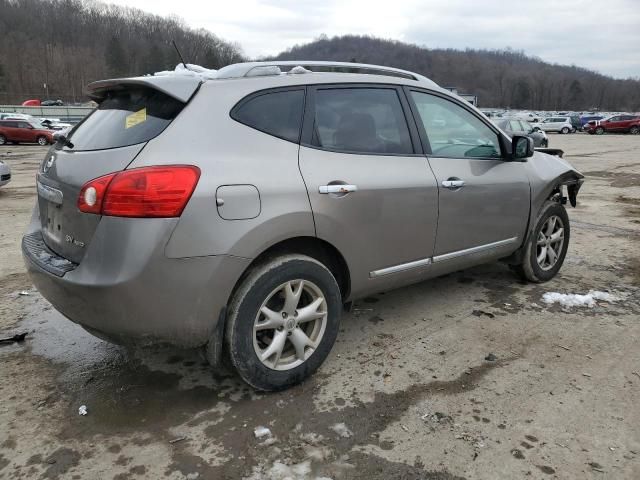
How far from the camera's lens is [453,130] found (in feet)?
12.7

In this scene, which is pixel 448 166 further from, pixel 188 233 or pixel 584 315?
pixel 188 233

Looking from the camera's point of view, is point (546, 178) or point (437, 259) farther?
point (546, 178)

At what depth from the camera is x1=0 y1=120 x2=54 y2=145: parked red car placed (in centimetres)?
2856

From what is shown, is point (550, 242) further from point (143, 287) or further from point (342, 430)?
point (143, 287)

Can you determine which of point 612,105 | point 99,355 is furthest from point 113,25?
point 99,355

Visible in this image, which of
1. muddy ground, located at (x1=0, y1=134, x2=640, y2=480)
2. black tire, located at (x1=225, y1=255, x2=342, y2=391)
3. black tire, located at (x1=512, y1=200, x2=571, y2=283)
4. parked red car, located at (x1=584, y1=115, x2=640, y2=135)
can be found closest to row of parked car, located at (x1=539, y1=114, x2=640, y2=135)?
parked red car, located at (x1=584, y1=115, x2=640, y2=135)

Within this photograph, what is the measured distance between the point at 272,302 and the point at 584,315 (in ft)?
8.53

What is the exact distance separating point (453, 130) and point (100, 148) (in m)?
2.46

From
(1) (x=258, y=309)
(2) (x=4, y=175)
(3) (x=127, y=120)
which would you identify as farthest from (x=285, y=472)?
(2) (x=4, y=175)

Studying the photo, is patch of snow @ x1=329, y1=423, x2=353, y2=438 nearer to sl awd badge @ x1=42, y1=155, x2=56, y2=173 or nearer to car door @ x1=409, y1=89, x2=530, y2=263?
car door @ x1=409, y1=89, x2=530, y2=263

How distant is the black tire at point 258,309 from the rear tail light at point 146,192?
0.57m

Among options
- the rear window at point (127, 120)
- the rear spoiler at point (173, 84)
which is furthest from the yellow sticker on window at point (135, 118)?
the rear spoiler at point (173, 84)

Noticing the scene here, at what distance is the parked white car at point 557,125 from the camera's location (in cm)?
4591

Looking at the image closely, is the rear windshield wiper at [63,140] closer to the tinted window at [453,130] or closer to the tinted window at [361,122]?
the tinted window at [361,122]
